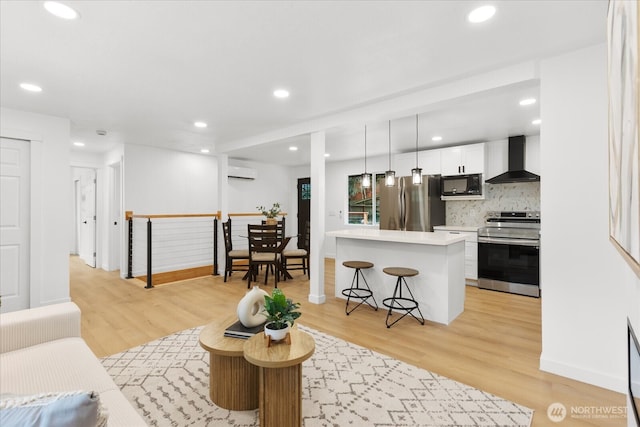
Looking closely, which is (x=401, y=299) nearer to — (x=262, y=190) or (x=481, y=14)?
(x=481, y=14)

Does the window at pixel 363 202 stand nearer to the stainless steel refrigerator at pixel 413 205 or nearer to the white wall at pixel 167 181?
the stainless steel refrigerator at pixel 413 205

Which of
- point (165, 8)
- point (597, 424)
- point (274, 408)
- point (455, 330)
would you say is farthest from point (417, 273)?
point (165, 8)

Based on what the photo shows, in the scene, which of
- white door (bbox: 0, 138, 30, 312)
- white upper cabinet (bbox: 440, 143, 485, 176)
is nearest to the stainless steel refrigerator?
white upper cabinet (bbox: 440, 143, 485, 176)

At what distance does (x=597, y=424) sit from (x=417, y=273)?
1.72 meters

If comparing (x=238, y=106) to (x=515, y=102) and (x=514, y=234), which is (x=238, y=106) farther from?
(x=514, y=234)

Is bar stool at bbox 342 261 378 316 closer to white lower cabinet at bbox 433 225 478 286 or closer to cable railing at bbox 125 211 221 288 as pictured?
white lower cabinet at bbox 433 225 478 286

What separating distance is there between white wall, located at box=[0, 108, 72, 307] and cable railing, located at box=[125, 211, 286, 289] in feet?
4.73

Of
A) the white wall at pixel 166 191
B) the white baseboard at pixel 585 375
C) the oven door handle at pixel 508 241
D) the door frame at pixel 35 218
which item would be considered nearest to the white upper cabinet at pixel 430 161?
the oven door handle at pixel 508 241

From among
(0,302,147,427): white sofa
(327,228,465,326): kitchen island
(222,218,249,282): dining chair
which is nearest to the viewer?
(0,302,147,427): white sofa

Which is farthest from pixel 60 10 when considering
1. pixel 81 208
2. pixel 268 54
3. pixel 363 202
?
pixel 81 208

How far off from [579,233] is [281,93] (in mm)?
2835

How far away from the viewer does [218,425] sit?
1.83 metres

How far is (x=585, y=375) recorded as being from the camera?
7.41 ft

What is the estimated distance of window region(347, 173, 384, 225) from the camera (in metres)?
7.17
